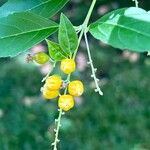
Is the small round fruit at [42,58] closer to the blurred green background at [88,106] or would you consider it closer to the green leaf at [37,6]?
the green leaf at [37,6]

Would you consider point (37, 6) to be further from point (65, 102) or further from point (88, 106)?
point (88, 106)

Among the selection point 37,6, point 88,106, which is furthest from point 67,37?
point 88,106

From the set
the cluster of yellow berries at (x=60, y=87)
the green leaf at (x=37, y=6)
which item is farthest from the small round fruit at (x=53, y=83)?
the green leaf at (x=37, y=6)

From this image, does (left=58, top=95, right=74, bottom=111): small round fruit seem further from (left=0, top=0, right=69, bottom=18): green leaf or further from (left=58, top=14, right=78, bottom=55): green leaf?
(left=0, top=0, right=69, bottom=18): green leaf

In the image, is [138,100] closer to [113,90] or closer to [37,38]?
[113,90]

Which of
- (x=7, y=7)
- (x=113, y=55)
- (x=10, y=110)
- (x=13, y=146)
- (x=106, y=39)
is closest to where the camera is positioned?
(x=106, y=39)

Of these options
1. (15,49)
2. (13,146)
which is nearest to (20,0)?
(15,49)
